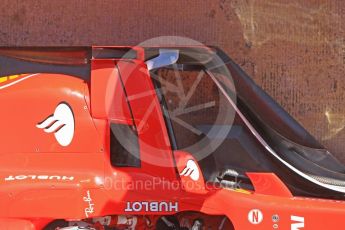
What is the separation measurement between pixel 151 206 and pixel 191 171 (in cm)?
29

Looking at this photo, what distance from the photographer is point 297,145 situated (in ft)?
11.0

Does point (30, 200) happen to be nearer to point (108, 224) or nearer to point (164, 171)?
point (108, 224)

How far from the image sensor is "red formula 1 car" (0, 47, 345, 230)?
9.57 ft

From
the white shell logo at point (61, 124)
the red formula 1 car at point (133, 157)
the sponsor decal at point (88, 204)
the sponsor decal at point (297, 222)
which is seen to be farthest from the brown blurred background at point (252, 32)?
the sponsor decal at point (88, 204)

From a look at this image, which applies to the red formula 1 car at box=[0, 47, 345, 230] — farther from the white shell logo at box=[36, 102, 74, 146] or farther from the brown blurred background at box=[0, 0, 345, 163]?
the brown blurred background at box=[0, 0, 345, 163]

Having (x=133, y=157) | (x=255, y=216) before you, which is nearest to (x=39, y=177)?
(x=133, y=157)

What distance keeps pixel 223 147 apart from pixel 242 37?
109 centimetres

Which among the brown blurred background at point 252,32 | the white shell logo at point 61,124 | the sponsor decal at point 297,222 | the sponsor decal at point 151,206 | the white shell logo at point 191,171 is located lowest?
the sponsor decal at point 297,222

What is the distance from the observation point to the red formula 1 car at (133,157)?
2.92 meters

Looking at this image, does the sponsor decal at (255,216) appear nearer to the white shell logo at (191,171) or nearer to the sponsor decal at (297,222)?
the sponsor decal at (297,222)

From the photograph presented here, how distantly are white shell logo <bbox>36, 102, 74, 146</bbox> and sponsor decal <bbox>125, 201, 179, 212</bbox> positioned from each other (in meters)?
0.45

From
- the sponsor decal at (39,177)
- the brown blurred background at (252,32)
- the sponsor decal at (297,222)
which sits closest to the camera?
the sponsor decal at (39,177)

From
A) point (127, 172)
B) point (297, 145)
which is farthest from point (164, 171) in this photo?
point (297, 145)

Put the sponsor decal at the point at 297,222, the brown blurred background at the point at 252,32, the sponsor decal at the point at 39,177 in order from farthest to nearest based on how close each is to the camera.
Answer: the brown blurred background at the point at 252,32
the sponsor decal at the point at 297,222
the sponsor decal at the point at 39,177
